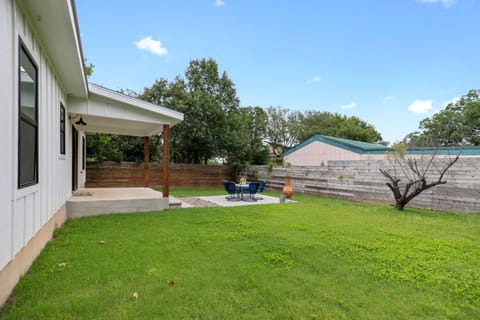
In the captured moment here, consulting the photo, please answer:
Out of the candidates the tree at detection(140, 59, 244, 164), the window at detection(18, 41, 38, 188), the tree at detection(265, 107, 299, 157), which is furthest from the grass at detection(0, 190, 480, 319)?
the tree at detection(265, 107, 299, 157)

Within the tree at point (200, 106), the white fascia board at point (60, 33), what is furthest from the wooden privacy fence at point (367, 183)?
the white fascia board at point (60, 33)

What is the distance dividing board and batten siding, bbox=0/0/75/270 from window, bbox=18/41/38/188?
0.12 metres

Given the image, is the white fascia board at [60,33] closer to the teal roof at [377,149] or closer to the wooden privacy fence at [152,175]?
the wooden privacy fence at [152,175]

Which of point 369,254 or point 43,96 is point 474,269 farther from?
point 43,96

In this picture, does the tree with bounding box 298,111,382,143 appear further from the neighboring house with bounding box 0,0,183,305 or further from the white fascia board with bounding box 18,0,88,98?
the neighboring house with bounding box 0,0,183,305

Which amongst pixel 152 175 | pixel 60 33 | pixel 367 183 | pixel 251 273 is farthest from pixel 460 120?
pixel 60 33

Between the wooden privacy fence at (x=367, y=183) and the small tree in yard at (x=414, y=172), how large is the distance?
282mm

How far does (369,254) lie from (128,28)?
466 inches

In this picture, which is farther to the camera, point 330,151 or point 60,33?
point 330,151

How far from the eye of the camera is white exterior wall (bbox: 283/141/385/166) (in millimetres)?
16319

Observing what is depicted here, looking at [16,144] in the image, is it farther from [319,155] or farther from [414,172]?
[319,155]

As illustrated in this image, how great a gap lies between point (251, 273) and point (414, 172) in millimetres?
7018

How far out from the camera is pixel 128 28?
1067 cm

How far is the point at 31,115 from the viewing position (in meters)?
3.15
